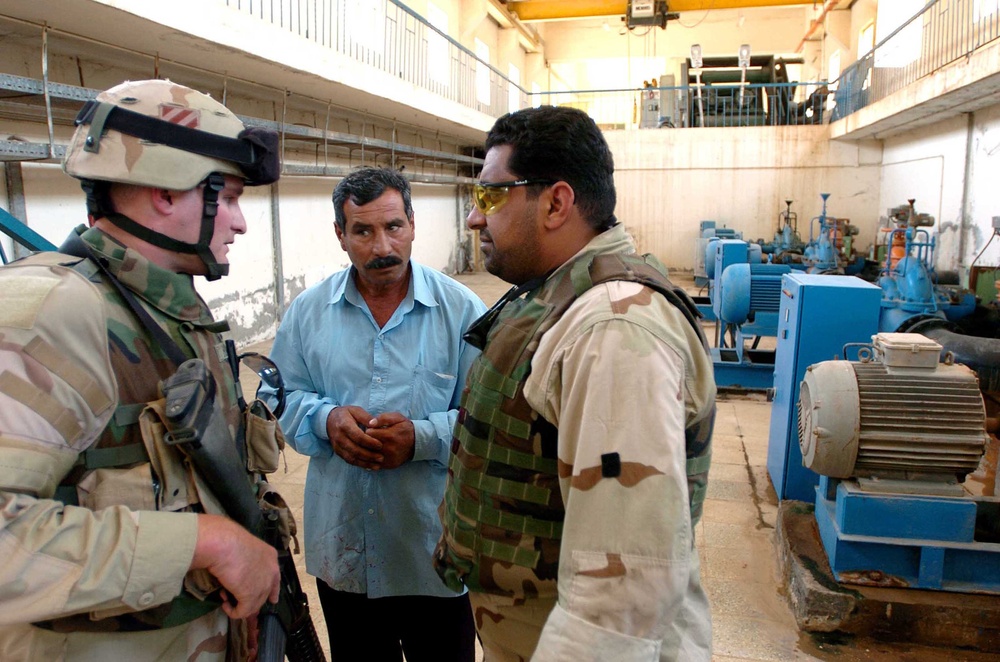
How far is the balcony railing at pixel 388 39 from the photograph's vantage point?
9.13 m

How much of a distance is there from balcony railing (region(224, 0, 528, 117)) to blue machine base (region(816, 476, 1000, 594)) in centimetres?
778

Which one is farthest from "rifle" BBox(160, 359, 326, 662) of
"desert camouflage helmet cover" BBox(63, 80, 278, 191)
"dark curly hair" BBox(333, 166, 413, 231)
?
"dark curly hair" BBox(333, 166, 413, 231)

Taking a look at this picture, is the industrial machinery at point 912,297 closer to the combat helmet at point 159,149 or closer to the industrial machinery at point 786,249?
the industrial machinery at point 786,249

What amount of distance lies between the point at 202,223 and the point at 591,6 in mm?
18397

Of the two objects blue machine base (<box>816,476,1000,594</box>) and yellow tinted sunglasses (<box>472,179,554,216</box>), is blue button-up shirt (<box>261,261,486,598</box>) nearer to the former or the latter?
yellow tinted sunglasses (<box>472,179,554,216</box>)

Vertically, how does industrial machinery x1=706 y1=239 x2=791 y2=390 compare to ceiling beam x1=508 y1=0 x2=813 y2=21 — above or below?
below

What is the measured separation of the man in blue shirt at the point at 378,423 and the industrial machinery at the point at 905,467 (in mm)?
1908

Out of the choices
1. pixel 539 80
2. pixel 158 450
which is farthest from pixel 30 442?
pixel 539 80

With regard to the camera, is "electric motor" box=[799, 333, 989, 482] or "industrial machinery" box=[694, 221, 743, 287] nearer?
"electric motor" box=[799, 333, 989, 482]

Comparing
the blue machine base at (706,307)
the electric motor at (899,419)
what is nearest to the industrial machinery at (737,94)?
the blue machine base at (706,307)

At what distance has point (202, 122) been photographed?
1340 mm

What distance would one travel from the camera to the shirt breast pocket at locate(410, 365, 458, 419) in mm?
2109

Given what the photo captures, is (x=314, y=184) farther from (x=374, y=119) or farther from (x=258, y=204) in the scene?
(x=374, y=119)

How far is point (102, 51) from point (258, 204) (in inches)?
109
